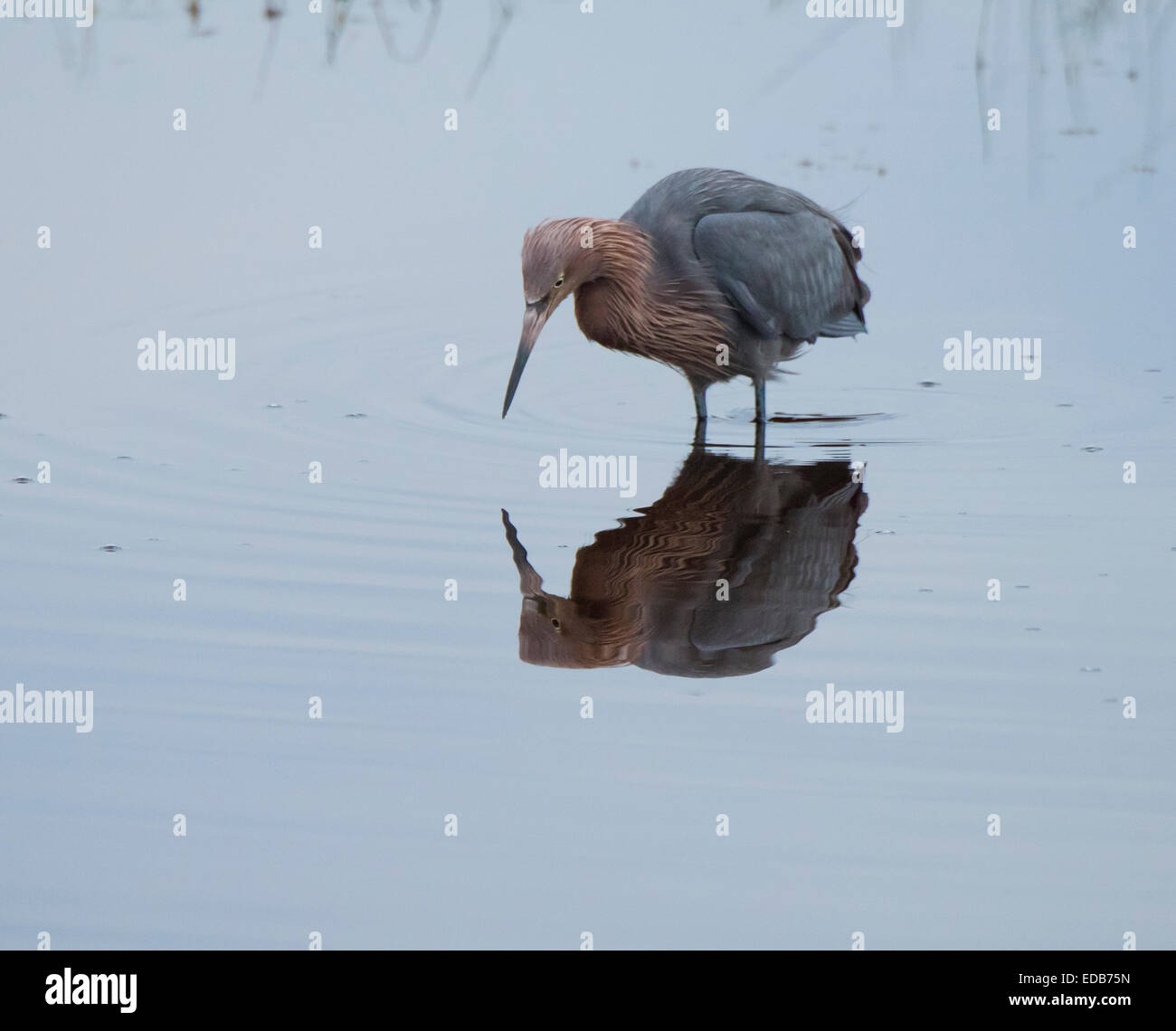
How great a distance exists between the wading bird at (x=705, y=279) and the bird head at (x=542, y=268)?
9.1 inches

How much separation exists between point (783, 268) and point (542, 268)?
1358 mm

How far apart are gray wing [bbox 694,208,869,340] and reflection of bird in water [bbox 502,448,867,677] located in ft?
3.37

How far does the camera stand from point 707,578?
6.62m

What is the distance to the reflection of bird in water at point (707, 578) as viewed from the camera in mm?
6113

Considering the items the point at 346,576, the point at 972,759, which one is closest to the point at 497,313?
the point at 346,576

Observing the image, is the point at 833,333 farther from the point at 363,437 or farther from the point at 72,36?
the point at 72,36

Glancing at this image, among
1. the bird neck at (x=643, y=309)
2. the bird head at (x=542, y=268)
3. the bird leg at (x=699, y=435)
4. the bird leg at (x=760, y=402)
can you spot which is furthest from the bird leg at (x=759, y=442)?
the bird head at (x=542, y=268)

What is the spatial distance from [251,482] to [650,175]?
4.55 metres

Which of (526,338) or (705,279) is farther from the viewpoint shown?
(705,279)

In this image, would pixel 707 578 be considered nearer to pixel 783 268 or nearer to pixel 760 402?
pixel 760 402

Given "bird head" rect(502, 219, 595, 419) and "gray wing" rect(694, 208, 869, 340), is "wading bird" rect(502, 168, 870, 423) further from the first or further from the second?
"bird head" rect(502, 219, 595, 419)

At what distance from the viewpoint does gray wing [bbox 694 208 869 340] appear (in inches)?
329

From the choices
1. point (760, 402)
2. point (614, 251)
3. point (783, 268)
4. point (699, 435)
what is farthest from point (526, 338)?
point (783, 268)

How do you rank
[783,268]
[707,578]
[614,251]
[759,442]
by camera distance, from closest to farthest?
[707,578]
[614,251]
[759,442]
[783,268]
